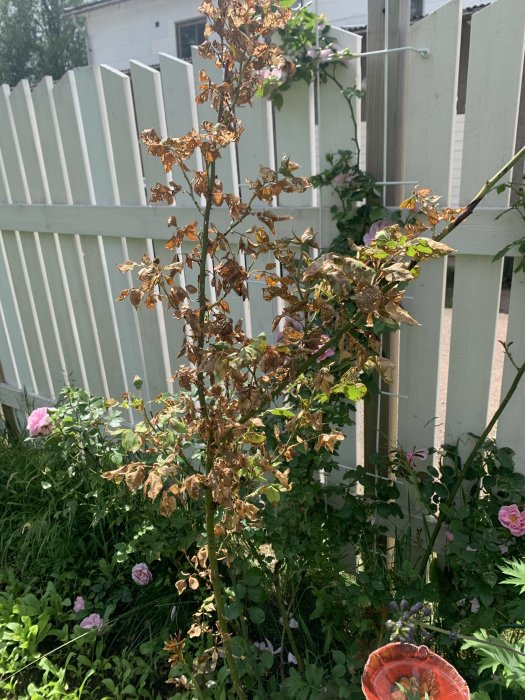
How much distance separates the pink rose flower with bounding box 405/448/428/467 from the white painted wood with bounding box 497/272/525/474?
25 cm

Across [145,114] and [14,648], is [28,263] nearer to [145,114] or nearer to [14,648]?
[145,114]

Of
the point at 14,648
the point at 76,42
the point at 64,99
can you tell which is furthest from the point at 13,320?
the point at 76,42

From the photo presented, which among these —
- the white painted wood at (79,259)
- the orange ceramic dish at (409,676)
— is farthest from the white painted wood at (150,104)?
the orange ceramic dish at (409,676)

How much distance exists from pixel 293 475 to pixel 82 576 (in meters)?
1.14

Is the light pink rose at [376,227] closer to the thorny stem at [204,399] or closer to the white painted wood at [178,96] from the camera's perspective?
the thorny stem at [204,399]

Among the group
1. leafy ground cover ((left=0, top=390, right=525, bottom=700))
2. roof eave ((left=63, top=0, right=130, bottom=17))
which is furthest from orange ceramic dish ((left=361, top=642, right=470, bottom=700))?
roof eave ((left=63, top=0, right=130, bottom=17))

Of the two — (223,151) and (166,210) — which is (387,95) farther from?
(166,210)

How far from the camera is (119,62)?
49.9 ft

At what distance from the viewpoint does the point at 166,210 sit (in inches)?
89.4

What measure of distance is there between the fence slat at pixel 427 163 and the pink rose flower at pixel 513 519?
377 mm

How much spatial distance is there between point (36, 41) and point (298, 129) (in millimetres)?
25597

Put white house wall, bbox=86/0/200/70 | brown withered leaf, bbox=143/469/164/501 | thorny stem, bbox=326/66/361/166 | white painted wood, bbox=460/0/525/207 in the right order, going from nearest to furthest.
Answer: brown withered leaf, bbox=143/469/164/501 < white painted wood, bbox=460/0/525/207 < thorny stem, bbox=326/66/361/166 < white house wall, bbox=86/0/200/70

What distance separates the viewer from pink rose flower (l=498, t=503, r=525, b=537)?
1656 millimetres

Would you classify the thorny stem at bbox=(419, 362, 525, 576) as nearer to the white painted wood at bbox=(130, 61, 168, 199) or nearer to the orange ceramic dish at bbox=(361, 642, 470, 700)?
the orange ceramic dish at bbox=(361, 642, 470, 700)
